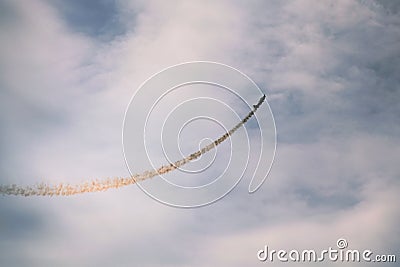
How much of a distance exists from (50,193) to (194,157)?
188 feet

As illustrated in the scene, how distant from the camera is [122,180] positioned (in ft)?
536

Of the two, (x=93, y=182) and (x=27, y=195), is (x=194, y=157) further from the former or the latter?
(x=27, y=195)

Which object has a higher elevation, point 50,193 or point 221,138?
point 221,138

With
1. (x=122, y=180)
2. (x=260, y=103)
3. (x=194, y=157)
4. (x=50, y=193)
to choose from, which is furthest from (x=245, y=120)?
(x=50, y=193)

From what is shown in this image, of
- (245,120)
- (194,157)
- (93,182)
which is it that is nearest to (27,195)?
(93,182)

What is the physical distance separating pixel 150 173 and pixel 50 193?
44888 millimetres

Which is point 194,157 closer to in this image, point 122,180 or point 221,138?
point 221,138

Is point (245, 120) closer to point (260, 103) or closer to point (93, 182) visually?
point (260, 103)

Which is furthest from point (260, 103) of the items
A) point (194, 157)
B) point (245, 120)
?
point (194, 157)

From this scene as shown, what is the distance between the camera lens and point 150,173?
144625 mm

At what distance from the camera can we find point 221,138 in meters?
149

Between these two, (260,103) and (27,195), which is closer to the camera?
Result: (260,103)

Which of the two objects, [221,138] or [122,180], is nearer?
[221,138]

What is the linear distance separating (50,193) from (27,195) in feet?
29.0
